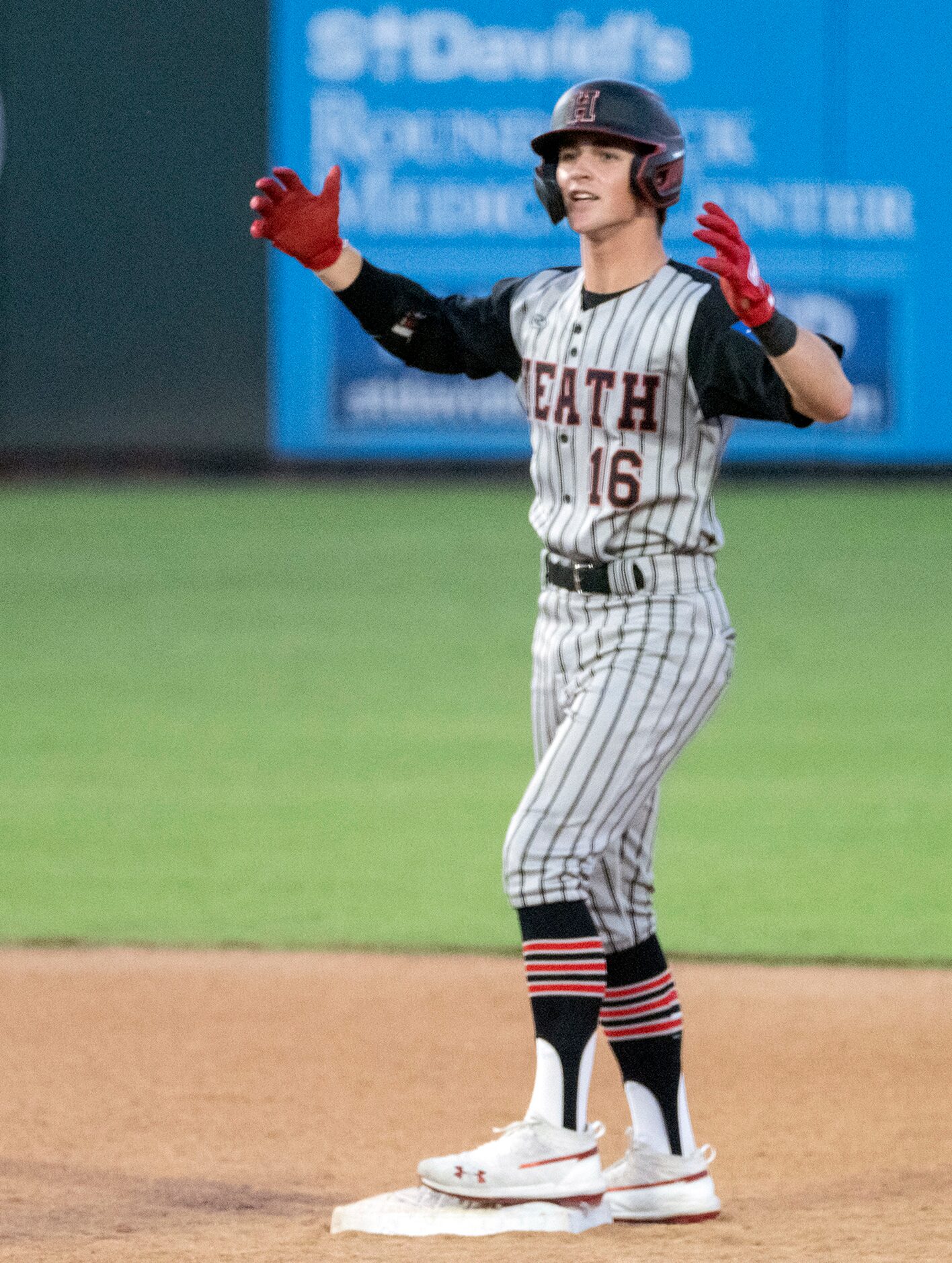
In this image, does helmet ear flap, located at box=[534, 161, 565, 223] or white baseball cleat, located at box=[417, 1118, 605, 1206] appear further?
helmet ear flap, located at box=[534, 161, 565, 223]

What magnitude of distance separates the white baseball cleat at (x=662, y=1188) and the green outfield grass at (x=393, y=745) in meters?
1.96

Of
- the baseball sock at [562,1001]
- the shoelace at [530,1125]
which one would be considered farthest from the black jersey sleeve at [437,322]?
the shoelace at [530,1125]

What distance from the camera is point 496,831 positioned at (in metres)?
6.54

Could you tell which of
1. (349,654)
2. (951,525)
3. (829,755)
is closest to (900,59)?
(951,525)

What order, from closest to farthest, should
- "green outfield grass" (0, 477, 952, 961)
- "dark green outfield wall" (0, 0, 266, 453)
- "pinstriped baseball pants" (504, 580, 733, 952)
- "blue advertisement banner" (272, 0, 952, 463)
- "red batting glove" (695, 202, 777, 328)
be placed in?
"red batting glove" (695, 202, 777, 328), "pinstriped baseball pants" (504, 580, 733, 952), "green outfield grass" (0, 477, 952, 961), "blue advertisement banner" (272, 0, 952, 463), "dark green outfield wall" (0, 0, 266, 453)

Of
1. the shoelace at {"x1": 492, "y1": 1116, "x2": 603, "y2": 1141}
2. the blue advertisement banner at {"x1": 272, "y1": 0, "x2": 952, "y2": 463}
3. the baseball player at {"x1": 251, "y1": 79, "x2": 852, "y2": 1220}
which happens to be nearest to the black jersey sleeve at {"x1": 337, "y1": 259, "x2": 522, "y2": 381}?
the baseball player at {"x1": 251, "y1": 79, "x2": 852, "y2": 1220}

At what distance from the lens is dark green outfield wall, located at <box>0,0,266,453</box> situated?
1578 centimetres

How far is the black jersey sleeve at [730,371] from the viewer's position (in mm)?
3008

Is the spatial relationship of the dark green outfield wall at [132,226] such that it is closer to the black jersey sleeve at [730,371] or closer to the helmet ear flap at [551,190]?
the helmet ear flap at [551,190]

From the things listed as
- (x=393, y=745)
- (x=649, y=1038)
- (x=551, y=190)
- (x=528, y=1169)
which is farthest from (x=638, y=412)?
(x=393, y=745)

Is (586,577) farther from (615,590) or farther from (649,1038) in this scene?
(649,1038)

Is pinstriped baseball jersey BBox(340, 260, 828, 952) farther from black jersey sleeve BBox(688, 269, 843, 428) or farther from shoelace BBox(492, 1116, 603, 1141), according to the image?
shoelace BBox(492, 1116, 603, 1141)

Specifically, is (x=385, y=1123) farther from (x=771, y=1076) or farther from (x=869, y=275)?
(x=869, y=275)

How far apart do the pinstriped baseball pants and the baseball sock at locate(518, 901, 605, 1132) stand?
0.05m
